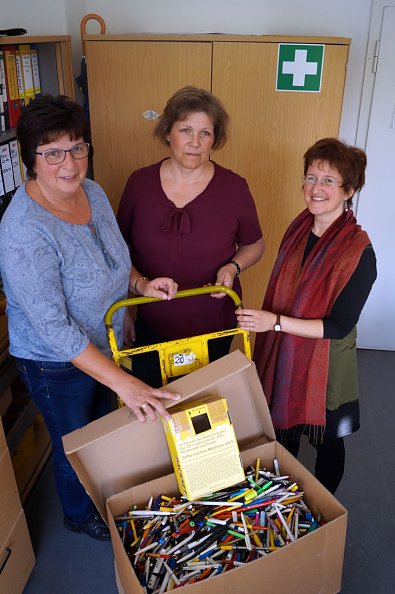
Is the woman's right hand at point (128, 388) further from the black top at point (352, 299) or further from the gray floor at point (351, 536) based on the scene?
the gray floor at point (351, 536)

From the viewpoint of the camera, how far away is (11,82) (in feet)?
6.71

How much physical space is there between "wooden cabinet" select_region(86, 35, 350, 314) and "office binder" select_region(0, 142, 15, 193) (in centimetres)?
67

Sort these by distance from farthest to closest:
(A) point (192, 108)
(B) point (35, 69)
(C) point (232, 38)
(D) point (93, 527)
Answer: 1. (C) point (232, 38)
2. (B) point (35, 69)
3. (D) point (93, 527)
4. (A) point (192, 108)

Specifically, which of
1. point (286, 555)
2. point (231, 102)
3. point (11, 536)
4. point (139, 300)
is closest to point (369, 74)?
point (231, 102)

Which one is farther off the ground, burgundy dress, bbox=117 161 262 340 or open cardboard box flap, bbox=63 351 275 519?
burgundy dress, bbox=117 161 262 340

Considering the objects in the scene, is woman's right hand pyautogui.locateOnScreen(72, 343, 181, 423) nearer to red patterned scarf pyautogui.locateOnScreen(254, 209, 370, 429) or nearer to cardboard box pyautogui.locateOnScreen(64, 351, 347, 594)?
cardboard box pyautogui.locateOnScreen(64, 351, 347, 594)

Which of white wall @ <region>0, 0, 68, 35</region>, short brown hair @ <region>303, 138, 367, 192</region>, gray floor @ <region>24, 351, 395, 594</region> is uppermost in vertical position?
white wall @ <region>0, 0, 68, 35</region>

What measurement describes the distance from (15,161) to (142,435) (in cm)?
127

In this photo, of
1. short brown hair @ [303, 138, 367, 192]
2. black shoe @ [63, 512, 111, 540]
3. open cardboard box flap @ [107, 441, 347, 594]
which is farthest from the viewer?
black shoe @ [63, 512, 111, 540]

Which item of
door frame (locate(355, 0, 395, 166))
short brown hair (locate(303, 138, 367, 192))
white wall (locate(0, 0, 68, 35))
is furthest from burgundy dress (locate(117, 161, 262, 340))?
door frame (locate(355, 0, 395, 166))

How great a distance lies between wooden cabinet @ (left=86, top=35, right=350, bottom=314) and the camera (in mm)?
2430

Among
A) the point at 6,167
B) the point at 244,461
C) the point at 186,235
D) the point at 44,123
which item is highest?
the point at 44,123

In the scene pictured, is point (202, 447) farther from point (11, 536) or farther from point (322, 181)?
point (322, 181)

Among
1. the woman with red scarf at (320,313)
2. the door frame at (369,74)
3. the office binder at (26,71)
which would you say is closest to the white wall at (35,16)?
the office binder at (26,71)
